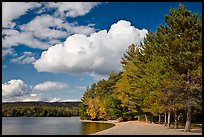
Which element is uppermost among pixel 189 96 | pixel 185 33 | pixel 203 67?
pixel 185 33

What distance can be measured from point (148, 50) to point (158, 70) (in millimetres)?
15312

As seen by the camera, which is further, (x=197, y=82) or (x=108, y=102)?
(x=108, y=102)

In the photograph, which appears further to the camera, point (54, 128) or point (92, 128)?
point (54, 128)

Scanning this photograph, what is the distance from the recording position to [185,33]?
27.2 metres

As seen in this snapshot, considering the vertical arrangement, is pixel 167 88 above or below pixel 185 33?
below

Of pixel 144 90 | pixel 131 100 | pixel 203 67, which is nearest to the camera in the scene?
pixel 203 67

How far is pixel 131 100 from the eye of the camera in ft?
165

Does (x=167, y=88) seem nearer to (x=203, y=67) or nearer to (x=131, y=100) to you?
(x=203, y=67)

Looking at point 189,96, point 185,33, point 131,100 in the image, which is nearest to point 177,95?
point 189,96

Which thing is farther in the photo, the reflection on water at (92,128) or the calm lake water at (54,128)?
the reflection on water at (92,128)

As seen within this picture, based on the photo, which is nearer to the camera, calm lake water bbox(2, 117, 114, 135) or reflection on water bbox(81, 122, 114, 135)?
calm lake water bbox(2, 117, 114, 135)

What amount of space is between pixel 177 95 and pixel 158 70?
9.66 ft

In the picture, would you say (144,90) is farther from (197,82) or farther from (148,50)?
(197,82)

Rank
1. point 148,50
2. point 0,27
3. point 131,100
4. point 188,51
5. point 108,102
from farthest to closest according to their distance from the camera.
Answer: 1. point 108,102
2. point 131,100
3. point 148,50
4. point 188,51
5. point 0,27
